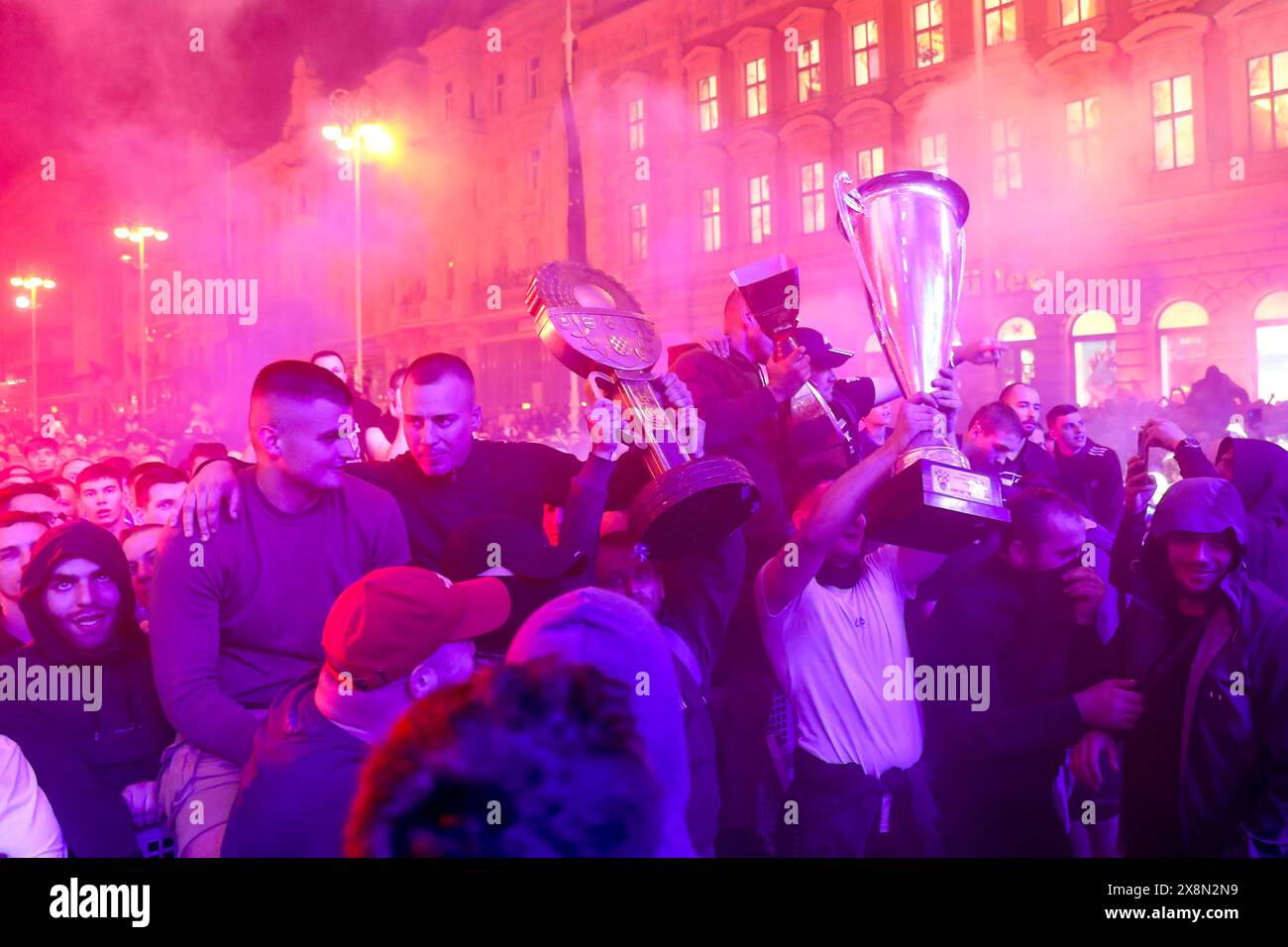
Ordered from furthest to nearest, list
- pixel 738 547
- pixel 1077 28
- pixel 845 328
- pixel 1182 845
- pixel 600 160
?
pixel 845 328 < pixel 1077 28 < pixel 600 160 < pixel 738 547 < pixel 1182 845

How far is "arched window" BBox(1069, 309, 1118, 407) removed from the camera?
9.09 metres

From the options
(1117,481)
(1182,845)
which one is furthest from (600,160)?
(1182,845)

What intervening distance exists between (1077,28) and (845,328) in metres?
2.95

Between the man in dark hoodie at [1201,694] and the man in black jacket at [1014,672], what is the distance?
12cm

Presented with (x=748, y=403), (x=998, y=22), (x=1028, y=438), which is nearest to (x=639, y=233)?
(x=1028, y=438)

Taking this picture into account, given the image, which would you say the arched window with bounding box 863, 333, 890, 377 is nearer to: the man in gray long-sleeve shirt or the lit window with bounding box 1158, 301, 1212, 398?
the lit window with bounding box 1158, 301, 1212, 398

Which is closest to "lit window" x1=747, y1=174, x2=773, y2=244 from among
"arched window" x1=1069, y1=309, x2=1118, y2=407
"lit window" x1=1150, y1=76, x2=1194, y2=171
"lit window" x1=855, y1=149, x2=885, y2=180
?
"lit window" x1=855, y1=149, x2=885, y2=180

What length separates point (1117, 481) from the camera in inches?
165

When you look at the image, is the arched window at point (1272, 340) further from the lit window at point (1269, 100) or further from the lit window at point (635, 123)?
the lit window at point (635, 123)

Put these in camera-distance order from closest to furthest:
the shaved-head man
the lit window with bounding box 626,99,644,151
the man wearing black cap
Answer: the man wearing black cap → the shaved-head man → the lit window with bounding box 626,99,644,151

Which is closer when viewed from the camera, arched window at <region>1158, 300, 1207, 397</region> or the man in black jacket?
the man in black jacket

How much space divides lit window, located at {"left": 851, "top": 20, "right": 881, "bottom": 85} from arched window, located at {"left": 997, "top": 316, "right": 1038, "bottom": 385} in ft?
8.85

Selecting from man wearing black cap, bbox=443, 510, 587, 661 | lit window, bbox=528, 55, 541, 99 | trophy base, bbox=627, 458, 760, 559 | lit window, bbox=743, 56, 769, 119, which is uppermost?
lit window, bbox=743, 56, 769, 119

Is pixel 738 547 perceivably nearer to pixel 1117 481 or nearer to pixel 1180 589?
pixel 1180 589
